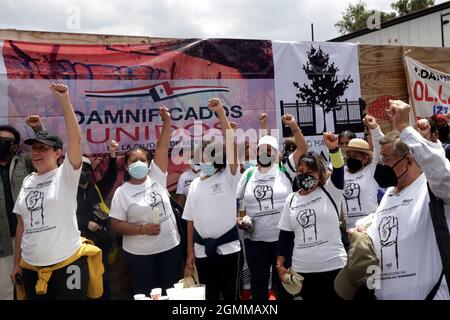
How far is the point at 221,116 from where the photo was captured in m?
3.69

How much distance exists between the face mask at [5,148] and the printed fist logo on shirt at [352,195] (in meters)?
3.11

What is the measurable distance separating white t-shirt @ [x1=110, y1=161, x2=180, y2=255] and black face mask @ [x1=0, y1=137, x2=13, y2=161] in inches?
44.6

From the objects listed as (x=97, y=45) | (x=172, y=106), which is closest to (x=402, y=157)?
(x=172, y=106)

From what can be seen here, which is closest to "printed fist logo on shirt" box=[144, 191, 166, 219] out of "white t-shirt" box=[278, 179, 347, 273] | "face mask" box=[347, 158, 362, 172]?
"white t-shirt" box=[278, 179, 347, 273]

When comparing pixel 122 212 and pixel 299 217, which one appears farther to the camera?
pixel 122 212

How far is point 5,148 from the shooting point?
4.04 metres

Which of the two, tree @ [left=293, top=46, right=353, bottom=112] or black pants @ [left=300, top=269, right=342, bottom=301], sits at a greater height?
tree @ [left=293, top=46, right=353, bottom=112]

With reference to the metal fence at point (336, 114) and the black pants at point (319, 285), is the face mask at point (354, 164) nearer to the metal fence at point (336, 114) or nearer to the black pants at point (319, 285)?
the black pants at point (319, 285)

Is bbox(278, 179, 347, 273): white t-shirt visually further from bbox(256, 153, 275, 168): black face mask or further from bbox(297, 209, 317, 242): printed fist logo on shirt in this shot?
bbox(256, 153, 275, 168): black face mask

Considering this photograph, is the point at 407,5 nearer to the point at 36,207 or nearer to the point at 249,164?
the point at 249,164

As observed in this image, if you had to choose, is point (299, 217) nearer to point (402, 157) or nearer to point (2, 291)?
point (402, 157)

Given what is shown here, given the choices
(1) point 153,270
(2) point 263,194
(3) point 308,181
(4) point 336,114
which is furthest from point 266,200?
(4) point 336,114

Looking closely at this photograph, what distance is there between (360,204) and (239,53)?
2.32 metres

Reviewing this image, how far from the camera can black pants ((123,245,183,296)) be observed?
12.0 feet
